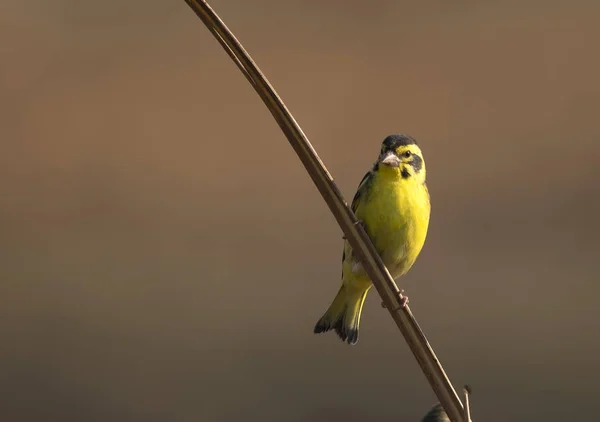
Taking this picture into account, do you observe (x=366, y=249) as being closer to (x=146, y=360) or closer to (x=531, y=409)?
(x=531, y=409)

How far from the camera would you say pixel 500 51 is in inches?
427

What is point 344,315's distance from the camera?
10.5ft

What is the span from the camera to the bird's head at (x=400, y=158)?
10.3 ft

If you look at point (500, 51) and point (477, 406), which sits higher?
point (500, 51)

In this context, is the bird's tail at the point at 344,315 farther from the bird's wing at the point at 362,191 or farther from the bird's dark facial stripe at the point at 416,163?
the bird's dark facial stripe at the point at 416,163

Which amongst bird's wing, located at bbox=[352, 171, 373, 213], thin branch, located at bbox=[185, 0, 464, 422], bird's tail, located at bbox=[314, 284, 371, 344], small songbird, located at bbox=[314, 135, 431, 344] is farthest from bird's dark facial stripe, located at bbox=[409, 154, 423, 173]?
thin branch, located at bbox=[185, 0, 464, 422]

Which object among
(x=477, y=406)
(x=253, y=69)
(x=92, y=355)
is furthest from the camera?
(x=92, y=355)

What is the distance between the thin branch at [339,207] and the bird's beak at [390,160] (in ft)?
5.35

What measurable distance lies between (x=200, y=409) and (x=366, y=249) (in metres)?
6.11

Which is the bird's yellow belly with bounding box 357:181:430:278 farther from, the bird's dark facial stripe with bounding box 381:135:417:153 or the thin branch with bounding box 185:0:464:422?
the thin branch with bounding box 185:0:464:422

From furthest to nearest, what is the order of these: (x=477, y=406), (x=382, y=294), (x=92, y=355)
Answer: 1. (x=92, y=355)
2. (x=477, y=406)
3. (x=382, y=294)

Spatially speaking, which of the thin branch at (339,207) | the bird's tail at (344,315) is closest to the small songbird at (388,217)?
the bird's tail at (344,315)

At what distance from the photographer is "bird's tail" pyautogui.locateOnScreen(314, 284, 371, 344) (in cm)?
308

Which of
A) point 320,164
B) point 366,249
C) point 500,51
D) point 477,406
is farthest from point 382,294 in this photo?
point 500,51
